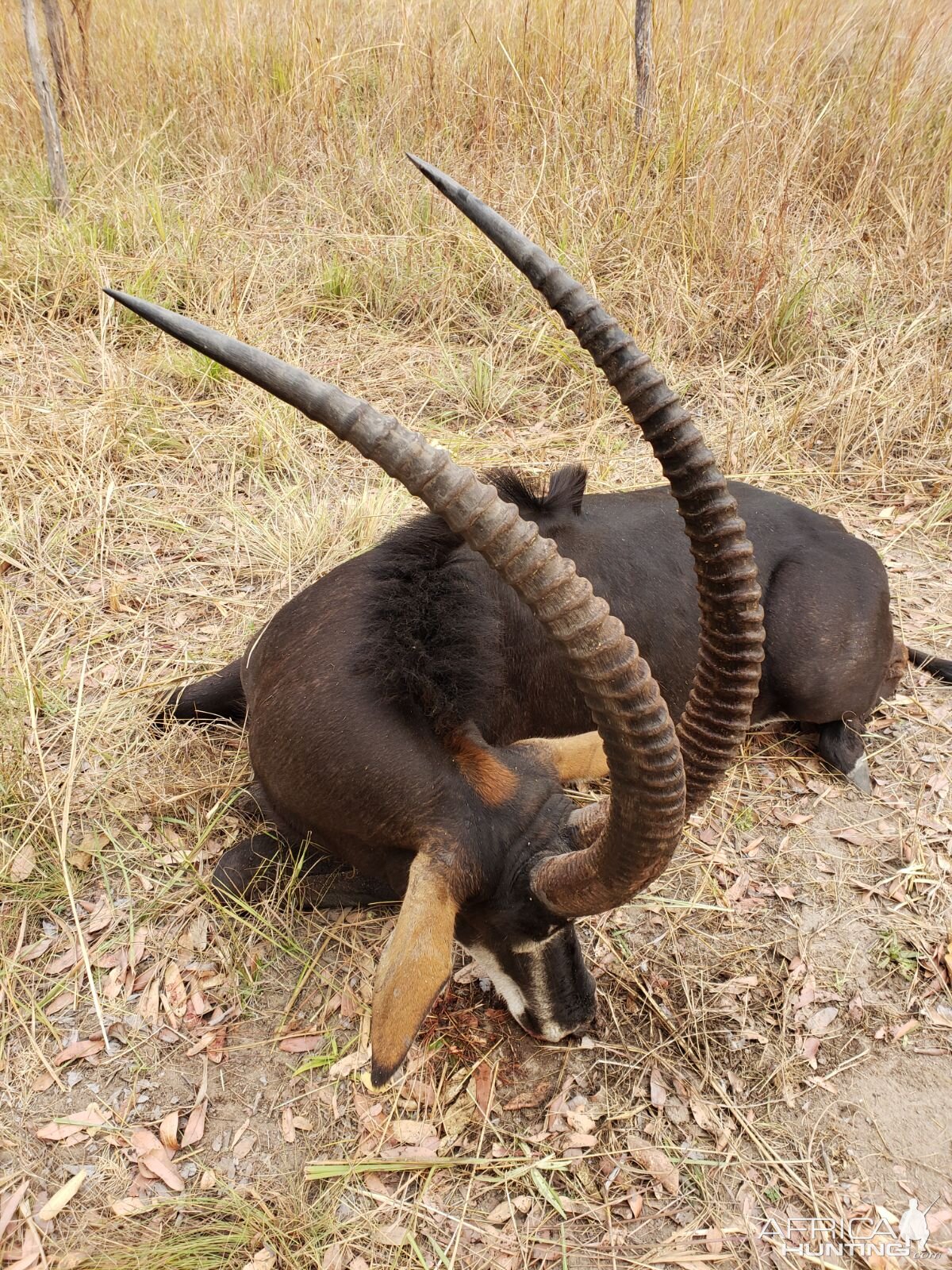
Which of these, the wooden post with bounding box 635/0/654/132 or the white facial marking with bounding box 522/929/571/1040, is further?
the wooden post with bounding box 635/0/654/132

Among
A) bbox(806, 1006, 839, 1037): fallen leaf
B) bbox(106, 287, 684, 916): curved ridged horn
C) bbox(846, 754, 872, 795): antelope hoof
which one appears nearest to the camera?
bbox(106, 287, 684, 916): curved ridged horn

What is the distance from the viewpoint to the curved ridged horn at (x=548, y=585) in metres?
1.81

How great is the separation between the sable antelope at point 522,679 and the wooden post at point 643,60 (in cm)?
402

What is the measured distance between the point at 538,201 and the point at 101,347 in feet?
10.3

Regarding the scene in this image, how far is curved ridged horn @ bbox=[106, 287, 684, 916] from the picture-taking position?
5.94 ft

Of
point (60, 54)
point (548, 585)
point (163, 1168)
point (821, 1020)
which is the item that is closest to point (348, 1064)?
point (163, 1168)

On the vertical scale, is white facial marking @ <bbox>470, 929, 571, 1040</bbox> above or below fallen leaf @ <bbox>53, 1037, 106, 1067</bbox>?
above

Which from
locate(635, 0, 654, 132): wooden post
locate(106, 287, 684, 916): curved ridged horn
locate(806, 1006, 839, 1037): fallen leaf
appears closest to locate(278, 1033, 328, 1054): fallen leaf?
locate(106, 287, 684, 916): curved ridged horn

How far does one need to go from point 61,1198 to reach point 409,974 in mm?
1287

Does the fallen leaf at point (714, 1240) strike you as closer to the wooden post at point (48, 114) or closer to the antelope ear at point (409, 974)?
the antelope ear at point (409, 974)

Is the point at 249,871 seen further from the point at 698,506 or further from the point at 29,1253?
the point at 698,506

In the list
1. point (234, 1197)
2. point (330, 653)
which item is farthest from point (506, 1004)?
point (330, 653)

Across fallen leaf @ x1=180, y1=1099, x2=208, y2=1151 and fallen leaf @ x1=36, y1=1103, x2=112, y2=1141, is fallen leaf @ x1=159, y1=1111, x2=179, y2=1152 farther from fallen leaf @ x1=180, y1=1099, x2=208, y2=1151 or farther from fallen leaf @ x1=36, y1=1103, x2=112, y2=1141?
fallen leaf @ x1=36, y1=1103, x2=112, y2=1141

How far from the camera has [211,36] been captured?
316 inches
